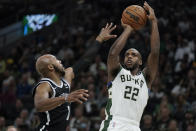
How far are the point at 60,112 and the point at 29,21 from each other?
39.7 feet

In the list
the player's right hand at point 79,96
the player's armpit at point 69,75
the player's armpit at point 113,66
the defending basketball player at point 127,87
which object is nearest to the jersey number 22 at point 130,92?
the defending basketball player at point 127,87

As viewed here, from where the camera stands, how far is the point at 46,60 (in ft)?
20.4

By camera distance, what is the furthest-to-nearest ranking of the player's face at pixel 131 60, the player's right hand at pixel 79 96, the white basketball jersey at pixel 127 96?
the player's face at pixel 131 60 → the white basketball jersey at pixel 127 96 → the player's right hand at pixel 79 96

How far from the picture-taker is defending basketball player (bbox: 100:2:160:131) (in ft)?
20.7

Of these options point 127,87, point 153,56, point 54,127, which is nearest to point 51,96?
point 54,127

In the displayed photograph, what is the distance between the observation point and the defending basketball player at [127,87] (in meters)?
6.32

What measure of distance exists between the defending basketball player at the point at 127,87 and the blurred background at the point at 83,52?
12.9 feet

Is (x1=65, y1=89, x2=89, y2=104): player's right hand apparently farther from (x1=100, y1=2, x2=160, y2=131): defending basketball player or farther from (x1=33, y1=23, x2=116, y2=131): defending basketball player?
(x1=100, y1=2, x2=160, y2=131): defending basketball player

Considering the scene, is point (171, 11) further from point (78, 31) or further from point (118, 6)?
point (78, 31)

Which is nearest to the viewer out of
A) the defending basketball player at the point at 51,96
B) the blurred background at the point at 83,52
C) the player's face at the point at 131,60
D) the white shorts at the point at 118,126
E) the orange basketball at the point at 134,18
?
the defending basketball player at the point at 51,96

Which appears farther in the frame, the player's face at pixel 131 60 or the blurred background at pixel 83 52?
the blurred background at pixel 83 52

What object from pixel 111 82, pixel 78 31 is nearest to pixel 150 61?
pixel 111 82

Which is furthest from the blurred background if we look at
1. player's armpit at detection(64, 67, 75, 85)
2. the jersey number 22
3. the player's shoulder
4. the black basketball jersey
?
the player's shoulder

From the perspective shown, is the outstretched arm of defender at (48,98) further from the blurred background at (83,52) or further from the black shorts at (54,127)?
the blurred background at (83,52)
